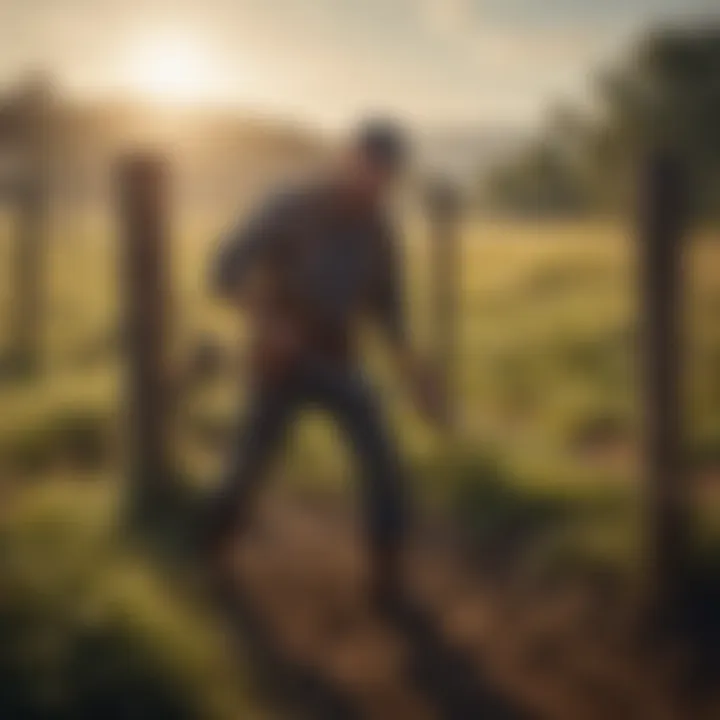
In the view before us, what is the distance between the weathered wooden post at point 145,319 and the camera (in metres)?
1.70

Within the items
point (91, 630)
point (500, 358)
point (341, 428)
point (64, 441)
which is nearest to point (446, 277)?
point (500, 358)

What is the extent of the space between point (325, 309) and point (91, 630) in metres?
0.52

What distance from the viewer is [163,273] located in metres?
1.70

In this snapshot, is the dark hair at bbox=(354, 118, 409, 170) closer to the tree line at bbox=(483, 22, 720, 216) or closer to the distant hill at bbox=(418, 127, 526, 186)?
the distant hill at bbox=(418, 127, 526, 186)

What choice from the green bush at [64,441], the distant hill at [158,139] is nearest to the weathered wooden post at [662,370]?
the distant hill at [158,139]

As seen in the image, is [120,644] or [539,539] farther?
[539,539]

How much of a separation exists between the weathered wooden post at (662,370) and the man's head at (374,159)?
34 cm

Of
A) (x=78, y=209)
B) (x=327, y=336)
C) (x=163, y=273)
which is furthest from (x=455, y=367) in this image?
Answer: (x=78, y=209)

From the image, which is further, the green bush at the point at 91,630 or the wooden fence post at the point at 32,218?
the wooden fence post at the point at 32,218

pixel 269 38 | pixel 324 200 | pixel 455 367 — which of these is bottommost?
pixel 455 367

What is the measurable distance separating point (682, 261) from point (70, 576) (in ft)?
3.02

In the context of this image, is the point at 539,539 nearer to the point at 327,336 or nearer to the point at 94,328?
the point at 327,336

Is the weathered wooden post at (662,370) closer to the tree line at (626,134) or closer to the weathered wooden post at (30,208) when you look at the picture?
the tree line at (626,134)

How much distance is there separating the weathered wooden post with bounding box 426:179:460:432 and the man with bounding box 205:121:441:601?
5cm
